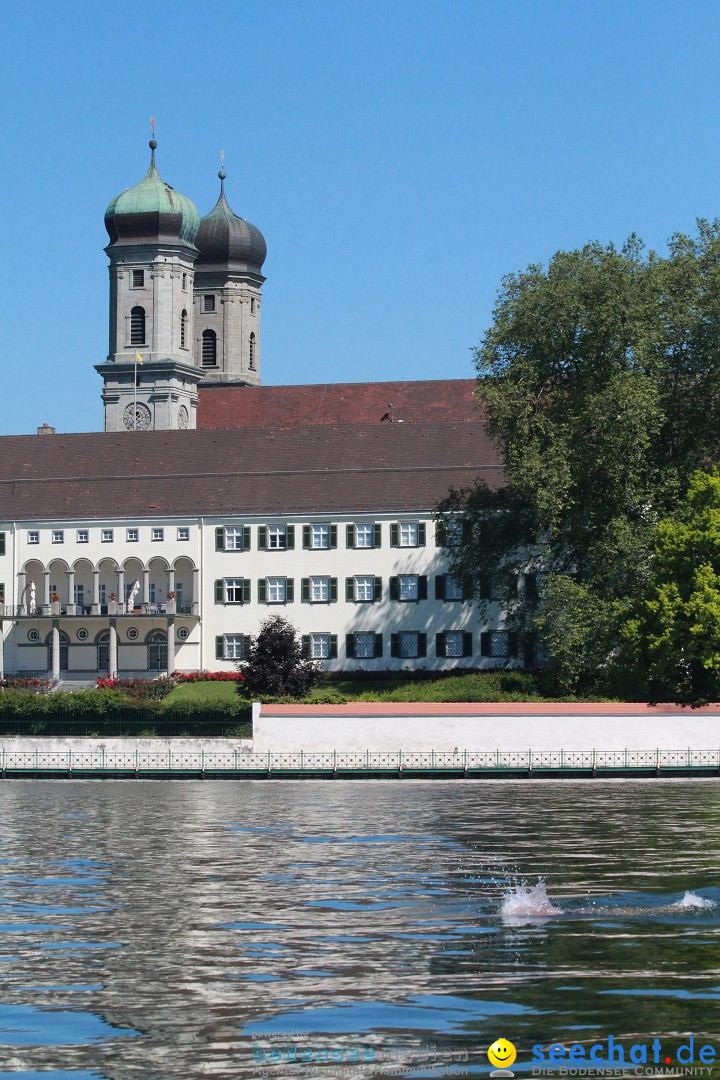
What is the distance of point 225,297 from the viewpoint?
14162 centimetres

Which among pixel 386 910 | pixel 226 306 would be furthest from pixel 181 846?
pixel 226 306

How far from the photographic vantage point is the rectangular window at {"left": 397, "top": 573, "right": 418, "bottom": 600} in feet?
289

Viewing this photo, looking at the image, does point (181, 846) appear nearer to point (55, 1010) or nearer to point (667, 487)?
point (55, 1010)

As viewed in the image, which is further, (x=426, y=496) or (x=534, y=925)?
(x=426, y=496)

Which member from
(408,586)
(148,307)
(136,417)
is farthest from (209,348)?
(408,586)

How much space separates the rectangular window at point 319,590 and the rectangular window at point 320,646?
1.72 meters

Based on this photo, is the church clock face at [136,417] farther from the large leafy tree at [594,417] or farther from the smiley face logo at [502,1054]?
the smiley face logo at [502,1054]

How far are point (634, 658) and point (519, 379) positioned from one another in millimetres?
12285

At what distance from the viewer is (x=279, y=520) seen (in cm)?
8994

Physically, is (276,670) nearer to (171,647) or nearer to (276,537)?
(276,537)

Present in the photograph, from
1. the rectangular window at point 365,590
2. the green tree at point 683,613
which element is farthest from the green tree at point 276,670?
the rectangular window at point 365,590

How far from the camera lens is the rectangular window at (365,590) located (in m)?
88.7

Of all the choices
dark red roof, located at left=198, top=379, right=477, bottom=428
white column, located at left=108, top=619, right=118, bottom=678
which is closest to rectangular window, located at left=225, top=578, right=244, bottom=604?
white column, located at left=108, top=619, right=118, bottom=678

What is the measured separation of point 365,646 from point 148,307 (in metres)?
46.5
